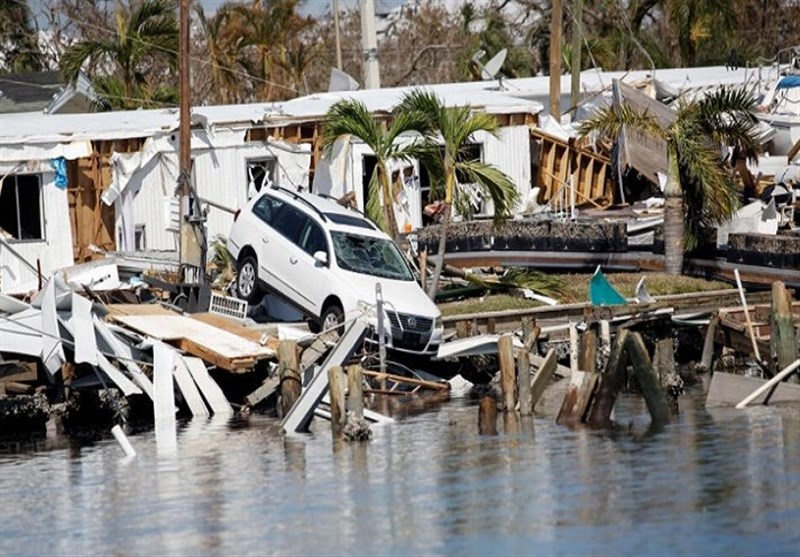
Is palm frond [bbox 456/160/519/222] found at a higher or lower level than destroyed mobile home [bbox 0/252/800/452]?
higher

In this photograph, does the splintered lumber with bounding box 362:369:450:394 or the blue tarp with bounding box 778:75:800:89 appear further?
the blue tarp with bounding box 778:75:800:89

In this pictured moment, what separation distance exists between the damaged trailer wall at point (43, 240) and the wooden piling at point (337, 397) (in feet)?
38.4

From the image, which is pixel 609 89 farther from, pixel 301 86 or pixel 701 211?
pixel 301 86

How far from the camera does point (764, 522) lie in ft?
59.1

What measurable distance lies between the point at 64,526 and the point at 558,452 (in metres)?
6.06

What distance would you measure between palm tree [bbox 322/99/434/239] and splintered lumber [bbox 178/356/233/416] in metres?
6.70

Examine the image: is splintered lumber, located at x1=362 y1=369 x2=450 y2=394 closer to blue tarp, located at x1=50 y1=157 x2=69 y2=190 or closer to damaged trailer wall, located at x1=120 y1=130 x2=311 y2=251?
damaged trailer wall, located at x1=120 y1=130 x2=311 y2=251

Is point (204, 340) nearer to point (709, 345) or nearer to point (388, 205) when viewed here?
point (388, 205)

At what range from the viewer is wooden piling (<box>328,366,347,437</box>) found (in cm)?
2411

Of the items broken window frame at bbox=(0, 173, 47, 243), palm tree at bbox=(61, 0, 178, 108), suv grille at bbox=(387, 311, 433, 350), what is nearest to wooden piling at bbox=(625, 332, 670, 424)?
suv grille at bbox=(387, 311, 433, 350)

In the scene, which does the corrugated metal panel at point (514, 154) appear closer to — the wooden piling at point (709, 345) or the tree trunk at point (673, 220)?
the tree trunk at point (673, 220)

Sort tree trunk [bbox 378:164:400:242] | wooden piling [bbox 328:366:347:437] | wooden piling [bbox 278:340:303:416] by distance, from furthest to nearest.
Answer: tree trunk [bbox 378:164:400:242] → wooden piling [bbox 278:340:303:416] → wooden piling [bbox 328:366:347:437]

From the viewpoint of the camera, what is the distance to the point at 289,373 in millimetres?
26188

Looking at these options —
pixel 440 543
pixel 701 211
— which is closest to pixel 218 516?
pixel 440 543
